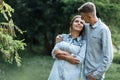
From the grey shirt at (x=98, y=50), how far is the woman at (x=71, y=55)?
75mm

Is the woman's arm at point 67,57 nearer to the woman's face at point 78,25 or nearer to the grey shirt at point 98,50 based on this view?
the grey shirt at point 98,50

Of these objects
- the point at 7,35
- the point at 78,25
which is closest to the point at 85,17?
the point at 78,25

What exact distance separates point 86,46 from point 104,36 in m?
0.26

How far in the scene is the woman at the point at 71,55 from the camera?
5758 millimetres

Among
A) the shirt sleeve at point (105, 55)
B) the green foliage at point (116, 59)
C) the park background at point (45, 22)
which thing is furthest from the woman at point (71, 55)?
the green foliage at point (116, 59)

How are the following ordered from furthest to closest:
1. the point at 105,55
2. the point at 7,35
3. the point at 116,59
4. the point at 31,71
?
1. the point at 116,59
2. the point at 31,71
3. the point at 7,35
4. the point at 105,55

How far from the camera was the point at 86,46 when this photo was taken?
580 cm

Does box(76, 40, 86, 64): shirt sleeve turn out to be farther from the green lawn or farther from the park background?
the park background

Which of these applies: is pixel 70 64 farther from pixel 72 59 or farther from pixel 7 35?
pixel 7 35

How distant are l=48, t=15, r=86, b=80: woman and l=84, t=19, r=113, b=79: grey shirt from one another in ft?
0.25

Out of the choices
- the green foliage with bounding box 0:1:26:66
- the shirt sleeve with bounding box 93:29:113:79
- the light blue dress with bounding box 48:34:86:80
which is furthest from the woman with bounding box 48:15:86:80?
the green foliage with bounding box 0:1:26:66

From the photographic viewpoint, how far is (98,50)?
575cm

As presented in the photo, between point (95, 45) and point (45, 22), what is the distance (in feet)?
43.4

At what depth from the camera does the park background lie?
16453 mm
